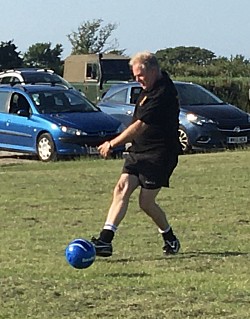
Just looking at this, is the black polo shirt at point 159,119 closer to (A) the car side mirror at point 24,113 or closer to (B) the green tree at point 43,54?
(A) the car side mirror at point 24,113

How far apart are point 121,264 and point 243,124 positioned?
13.3 meters

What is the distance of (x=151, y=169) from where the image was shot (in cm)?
815

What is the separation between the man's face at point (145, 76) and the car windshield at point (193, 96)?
43.8 feet

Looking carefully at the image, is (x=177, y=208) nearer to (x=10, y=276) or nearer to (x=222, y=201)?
(x=222, y=201)

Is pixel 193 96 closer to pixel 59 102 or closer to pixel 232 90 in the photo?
pixel 59 102

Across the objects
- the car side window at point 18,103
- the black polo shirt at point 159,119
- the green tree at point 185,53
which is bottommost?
the green tree at point 185,53

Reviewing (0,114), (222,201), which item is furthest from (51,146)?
(222,201)

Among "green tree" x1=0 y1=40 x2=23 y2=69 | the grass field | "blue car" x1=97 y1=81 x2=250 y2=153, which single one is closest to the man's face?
the grass field

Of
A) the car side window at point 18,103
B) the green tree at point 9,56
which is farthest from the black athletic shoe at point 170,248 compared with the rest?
the green tree at point 9,56

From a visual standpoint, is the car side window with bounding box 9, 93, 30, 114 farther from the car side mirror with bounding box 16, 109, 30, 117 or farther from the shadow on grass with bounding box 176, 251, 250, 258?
the shadow on grass with bounding box 176, 251, 250, 258

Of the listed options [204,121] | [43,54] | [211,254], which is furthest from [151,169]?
[43,54]

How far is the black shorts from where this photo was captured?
815 cm

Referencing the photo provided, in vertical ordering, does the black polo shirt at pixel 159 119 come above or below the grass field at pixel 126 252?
above

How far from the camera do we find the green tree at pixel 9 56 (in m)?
53.7
